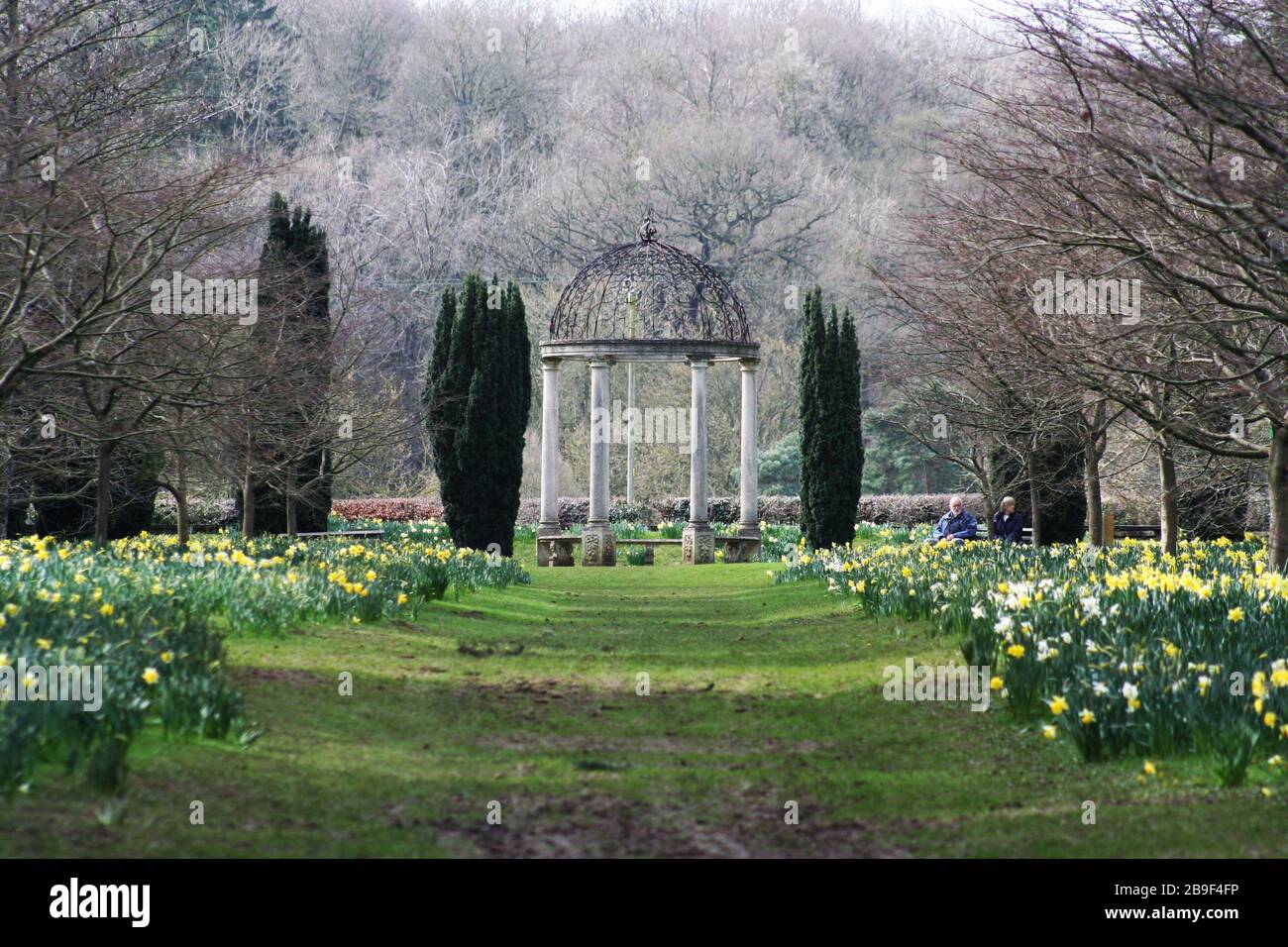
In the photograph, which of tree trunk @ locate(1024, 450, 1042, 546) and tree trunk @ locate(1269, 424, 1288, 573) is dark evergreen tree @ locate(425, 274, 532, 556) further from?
tree trunk @ locate(1269, 424, 1288, 573)

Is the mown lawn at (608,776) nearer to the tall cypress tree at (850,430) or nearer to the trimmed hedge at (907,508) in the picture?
the tall cypress tree at (850,430)

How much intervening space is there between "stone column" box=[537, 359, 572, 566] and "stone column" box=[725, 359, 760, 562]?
3.13 m

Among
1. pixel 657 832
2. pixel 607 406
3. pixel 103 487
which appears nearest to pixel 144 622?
pixel 657 832

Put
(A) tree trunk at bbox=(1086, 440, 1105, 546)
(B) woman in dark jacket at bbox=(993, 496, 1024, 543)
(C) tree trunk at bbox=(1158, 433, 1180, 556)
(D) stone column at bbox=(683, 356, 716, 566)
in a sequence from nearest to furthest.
Result: (C) tree trunk at bbox=(1158, 433, 1180, 556)
(A) tree trunk at bbox=(1086, 440, 1105, 546)
(B) woman in dark jacket at bbox=(993, 496, 1024, 543)
(D) stone column at bbox=(683, 356, 716, 566)

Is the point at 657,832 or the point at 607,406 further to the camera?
the point at 607,406

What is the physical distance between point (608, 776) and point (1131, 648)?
3004mm

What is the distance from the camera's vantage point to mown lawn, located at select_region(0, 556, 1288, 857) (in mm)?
5293

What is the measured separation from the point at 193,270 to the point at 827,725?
444 inches

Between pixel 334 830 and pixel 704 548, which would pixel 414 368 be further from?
pixel 334 830

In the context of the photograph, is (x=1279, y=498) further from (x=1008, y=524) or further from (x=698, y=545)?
(x=698, y=545)

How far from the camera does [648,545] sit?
24.2m

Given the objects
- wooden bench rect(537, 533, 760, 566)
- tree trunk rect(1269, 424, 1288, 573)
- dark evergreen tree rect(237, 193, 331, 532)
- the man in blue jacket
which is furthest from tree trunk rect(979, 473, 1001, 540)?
dark evergreen tree rect(237, 193, 331, 532)

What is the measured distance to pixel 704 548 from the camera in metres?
23.5
